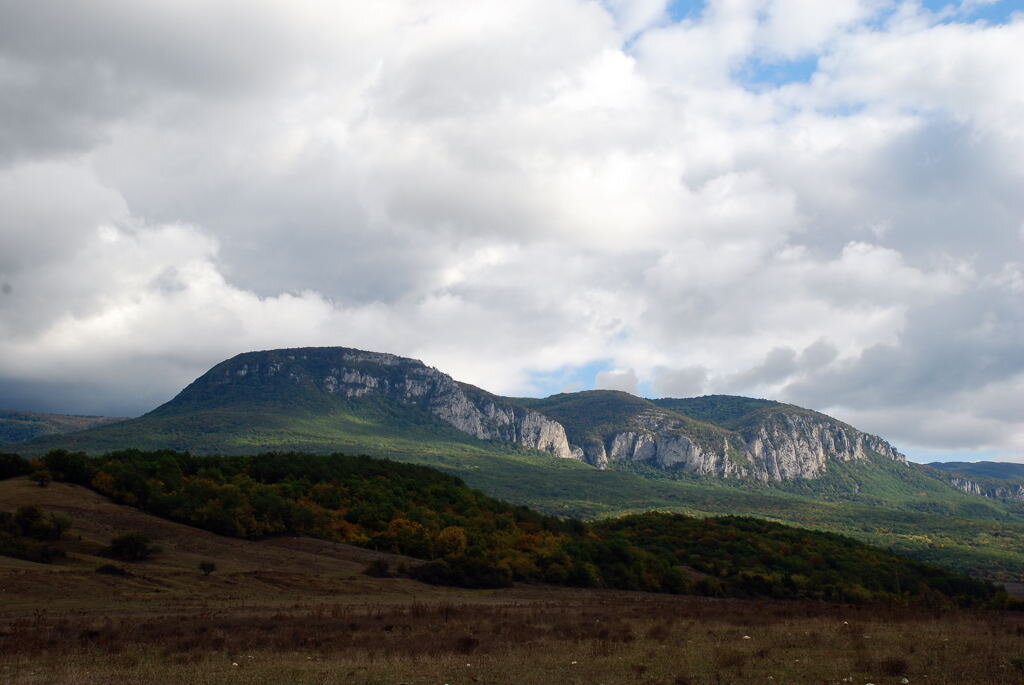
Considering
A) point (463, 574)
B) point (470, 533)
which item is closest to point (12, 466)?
point (463, 574)

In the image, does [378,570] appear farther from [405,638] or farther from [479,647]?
[479,647]

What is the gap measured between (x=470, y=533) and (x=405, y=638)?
69.8 metres

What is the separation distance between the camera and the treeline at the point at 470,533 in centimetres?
8650

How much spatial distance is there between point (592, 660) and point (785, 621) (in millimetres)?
19942

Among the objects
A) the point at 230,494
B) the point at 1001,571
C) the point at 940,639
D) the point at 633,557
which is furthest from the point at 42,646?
the point at 1001,571

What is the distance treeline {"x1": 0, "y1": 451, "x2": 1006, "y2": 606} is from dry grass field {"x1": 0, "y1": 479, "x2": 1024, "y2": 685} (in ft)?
83.3

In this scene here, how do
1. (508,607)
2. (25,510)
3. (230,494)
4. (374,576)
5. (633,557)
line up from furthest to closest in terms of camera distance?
(633,557) → (230,494) → (374,576) → (25,510) → (508,607)

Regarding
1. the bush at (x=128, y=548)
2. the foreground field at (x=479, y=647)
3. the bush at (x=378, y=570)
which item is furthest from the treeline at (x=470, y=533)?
the foreground field at (x=479, y=647)

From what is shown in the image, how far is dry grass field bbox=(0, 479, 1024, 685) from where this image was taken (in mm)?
23984

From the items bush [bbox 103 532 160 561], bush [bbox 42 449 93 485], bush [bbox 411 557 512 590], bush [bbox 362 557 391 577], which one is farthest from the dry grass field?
bush [bbox 42 449 93 485]

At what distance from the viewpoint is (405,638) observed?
109 ft

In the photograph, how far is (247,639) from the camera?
30.9m

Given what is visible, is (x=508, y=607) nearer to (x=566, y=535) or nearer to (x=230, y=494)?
(x=230, y=494)

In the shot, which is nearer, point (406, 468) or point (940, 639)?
point (940, 639)
